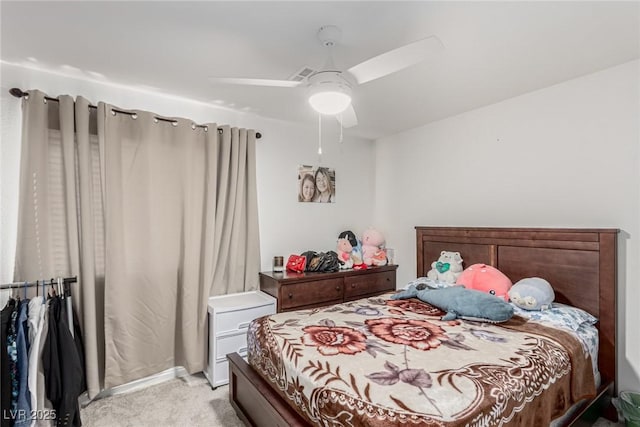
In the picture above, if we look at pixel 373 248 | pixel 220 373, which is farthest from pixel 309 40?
pixel 220 373

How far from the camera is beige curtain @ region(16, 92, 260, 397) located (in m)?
2.23

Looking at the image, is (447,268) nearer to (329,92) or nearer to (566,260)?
(566,260)

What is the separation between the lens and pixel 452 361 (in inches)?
58.2

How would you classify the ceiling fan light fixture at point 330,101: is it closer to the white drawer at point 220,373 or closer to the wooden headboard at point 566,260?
the wooden headboard at point 566,260

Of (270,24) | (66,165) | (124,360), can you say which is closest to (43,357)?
(124,360)

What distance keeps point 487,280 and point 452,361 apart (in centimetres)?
128

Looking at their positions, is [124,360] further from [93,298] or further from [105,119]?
[105,119]

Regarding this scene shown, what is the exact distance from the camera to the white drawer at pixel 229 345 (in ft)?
8.67

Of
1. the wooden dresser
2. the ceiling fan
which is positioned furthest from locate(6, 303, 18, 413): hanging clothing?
the ceiling fan

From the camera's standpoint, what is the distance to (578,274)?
230cm

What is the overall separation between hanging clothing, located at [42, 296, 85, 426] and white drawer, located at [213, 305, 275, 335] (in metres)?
0.97

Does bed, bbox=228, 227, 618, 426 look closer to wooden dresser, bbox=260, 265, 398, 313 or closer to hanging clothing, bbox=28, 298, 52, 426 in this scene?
wooden dresser, bbox=260, 265, 398, 313

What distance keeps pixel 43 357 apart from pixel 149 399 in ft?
2.89

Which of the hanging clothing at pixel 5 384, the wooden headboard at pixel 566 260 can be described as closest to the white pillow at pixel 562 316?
the wooden headboard at pixel 566 260
